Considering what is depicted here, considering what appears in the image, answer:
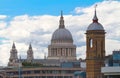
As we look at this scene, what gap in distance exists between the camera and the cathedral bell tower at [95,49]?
115500mm

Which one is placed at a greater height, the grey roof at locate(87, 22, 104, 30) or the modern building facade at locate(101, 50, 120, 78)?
the grey roof at locate(87, 22, 104, 30)

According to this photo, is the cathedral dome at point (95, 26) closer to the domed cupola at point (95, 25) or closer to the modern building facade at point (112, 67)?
the domed cupola at point (95, 25)

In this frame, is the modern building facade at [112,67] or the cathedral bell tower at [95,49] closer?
the modern building facade at [112,67]

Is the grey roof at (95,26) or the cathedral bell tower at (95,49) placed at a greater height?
the grey roof at (95,26)

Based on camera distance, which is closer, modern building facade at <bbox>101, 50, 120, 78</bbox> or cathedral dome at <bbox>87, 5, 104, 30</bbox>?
modern building facade at <bbox>101, 50, 120, 78</bbox>

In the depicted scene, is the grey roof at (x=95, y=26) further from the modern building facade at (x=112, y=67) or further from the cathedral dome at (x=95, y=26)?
the modern building facade at (x=112, y=67)

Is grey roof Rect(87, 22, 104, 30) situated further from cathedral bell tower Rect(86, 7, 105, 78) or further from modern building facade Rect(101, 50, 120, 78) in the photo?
modern building facade Rect(101, 50, 120, 78)

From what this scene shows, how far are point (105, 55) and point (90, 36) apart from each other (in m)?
3.74

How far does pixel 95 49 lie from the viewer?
116m

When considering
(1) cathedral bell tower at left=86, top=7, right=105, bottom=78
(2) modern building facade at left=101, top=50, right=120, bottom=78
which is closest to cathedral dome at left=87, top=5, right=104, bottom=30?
(1) cathedral bell tower at left=86, top=7, right=105, bottom=78

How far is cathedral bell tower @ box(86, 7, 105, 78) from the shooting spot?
115500 mm

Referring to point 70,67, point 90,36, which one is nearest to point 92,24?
point 90,36

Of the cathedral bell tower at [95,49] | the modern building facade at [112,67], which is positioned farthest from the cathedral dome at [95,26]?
the modern building facade at [112,67]

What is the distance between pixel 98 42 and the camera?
382 ft
